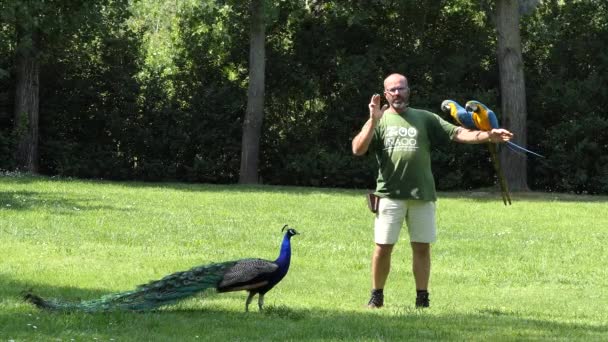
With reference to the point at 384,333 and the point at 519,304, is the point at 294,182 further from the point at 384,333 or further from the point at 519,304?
the point at 384,333

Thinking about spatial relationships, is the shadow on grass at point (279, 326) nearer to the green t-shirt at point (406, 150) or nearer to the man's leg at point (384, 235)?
the man's leg at point (384, 235)

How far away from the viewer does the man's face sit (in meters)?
10.0

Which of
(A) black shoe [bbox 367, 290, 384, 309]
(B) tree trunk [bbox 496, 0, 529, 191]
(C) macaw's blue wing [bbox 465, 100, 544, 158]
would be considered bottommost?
(A) black shoe [bbox 367, 290, 384, 309]

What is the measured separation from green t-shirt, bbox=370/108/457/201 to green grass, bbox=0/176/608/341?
1.07 m

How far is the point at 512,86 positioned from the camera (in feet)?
94.1

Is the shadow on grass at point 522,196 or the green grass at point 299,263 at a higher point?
the shadow on grass at point 522,196

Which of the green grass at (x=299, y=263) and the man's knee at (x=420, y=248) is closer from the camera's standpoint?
the green grass at (x=299, y=263)

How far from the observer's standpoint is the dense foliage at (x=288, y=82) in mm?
30312

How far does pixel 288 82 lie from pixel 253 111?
1.90m

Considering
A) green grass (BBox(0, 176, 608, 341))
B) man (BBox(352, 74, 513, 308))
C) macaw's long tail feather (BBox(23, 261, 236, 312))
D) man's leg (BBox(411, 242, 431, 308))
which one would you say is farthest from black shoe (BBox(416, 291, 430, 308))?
macaw's long tail feather (BBox(23, 261, 236, 312))

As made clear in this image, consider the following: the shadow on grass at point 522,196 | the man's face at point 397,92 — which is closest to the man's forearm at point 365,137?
the man's face at point 397,92

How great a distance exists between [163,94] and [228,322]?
75.8 feet

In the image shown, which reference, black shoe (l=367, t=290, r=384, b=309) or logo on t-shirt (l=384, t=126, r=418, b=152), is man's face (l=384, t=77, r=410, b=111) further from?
black shoe (l=367, t=290, r=384, b=309)

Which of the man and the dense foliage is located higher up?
the dense foliage
